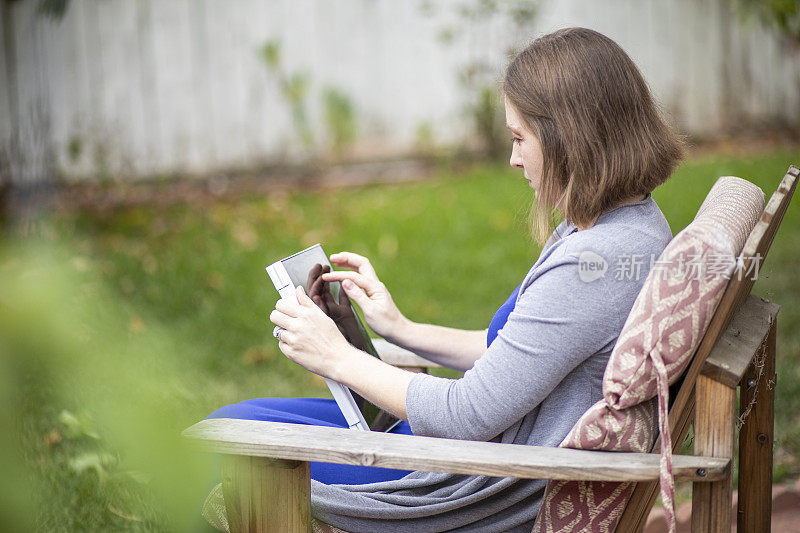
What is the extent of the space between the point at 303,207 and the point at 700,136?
456cm

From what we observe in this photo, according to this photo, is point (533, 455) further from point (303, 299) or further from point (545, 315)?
point (303, 299)

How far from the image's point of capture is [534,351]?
1.49 m

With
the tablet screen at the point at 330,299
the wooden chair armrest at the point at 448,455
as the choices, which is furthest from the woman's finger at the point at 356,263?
the wooden chair armrest at the point at 448,455

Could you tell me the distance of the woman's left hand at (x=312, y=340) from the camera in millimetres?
1672

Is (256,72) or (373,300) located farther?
(256,72)

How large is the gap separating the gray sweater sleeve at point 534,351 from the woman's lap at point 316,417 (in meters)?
0.32

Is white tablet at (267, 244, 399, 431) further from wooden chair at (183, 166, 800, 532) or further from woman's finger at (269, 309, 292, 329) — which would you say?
wooden chair at (183, 166, 800, 532)

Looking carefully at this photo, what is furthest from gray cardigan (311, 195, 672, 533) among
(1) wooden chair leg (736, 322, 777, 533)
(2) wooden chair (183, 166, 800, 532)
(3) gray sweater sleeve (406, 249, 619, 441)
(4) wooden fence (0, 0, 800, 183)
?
(4) wooden fence (0, 0, 800, 183)

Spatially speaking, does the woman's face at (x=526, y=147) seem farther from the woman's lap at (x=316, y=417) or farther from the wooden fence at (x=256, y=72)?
the wooden fence at (x=256, y=72)

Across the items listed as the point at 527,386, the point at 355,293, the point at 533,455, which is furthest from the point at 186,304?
the point at 533,455

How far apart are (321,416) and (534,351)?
0.72 meters

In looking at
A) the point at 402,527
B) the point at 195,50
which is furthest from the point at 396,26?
the point at 402,527

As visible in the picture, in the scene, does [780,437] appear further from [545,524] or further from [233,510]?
[233,510]

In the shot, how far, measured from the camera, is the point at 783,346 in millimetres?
3916
